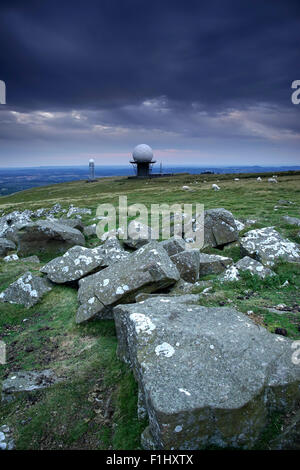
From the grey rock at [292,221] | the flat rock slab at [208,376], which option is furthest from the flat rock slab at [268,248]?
the flat rock slab at [208,376]

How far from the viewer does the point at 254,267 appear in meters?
11.6

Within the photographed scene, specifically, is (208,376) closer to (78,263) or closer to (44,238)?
(78,263)

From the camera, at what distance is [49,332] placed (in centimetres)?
991

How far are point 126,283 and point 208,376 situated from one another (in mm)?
4948

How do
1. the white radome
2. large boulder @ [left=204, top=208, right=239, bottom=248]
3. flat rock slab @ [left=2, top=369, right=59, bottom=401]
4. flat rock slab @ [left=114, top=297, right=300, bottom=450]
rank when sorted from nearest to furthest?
flat rock slab @ [left=114, top=297, right=300, bottom=450] < flat rock slab @ [left=2, top=369, right=59, bottom=401] < large boulder @ [left=204, top=208, right=239, bottom=248] < the white radome

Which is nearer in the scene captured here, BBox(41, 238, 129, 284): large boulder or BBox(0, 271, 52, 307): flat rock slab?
BBox(0, 271, 52, 307): flat rock slab

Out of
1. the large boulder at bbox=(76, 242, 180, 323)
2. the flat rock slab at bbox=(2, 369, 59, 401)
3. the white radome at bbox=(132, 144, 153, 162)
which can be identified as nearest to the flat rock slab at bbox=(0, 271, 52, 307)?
the large boulder at bbox=(76, 242, 180, 323)

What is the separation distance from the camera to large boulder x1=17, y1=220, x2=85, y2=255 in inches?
701

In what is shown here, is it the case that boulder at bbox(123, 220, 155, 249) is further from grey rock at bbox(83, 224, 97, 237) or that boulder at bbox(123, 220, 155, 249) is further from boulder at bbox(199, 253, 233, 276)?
boulder at bbox(199, 253, 233, 276)

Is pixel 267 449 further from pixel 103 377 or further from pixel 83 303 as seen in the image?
pixel 83 303

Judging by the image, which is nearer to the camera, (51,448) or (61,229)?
(51,448)

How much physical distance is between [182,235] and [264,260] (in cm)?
638

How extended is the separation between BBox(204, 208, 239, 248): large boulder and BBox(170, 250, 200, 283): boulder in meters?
4.09

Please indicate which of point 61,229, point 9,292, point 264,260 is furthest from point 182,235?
point 9,292
